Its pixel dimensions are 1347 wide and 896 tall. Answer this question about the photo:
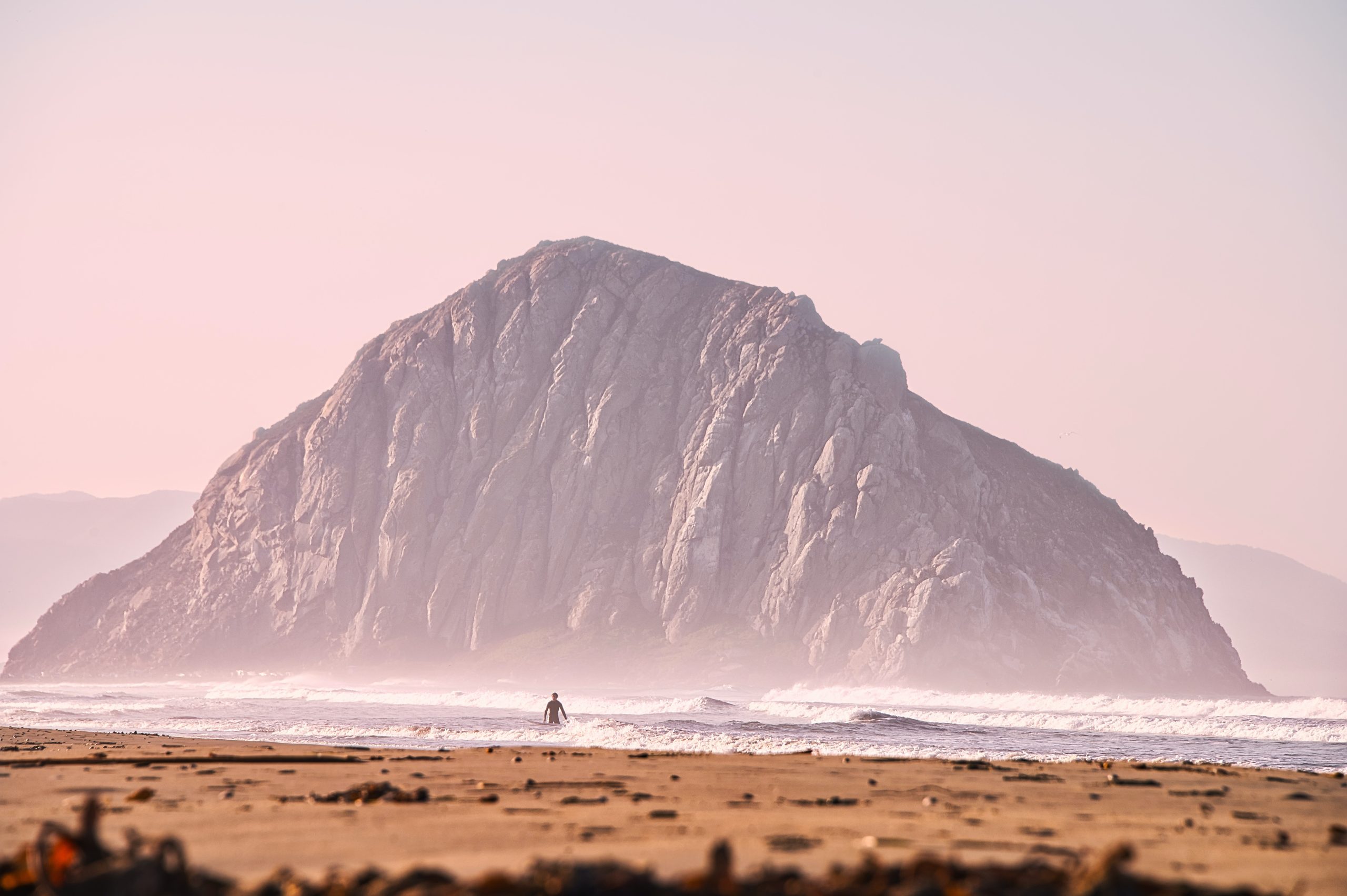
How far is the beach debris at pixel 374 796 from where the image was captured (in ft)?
40.9

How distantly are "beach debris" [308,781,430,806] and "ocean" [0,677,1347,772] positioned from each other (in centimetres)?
1287

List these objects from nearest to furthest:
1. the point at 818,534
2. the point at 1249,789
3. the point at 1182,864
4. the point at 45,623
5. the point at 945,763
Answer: the point at 1182,864 < the point at 1249,789 < the point at 945,763 < the point at 818,534 < the point at 45,623

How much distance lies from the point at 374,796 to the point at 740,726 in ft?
84.8

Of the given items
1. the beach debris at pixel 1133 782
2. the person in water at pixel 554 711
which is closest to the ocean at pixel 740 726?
the person in water at pixel 554 711

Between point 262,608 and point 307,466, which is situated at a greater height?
point 307,466

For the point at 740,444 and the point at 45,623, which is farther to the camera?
the point at 45,623

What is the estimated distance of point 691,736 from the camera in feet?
95.9

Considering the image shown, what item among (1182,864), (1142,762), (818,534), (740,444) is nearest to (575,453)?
(740,444)

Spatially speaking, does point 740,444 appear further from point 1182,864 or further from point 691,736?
point 1182,864

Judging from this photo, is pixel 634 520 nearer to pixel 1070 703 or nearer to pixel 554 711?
pixel 1070 703

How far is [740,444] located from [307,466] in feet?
191

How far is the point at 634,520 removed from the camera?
13138cm

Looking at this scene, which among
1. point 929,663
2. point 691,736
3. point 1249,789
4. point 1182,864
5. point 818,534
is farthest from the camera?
point 818,534

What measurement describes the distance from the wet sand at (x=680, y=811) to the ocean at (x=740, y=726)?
6158 mm
